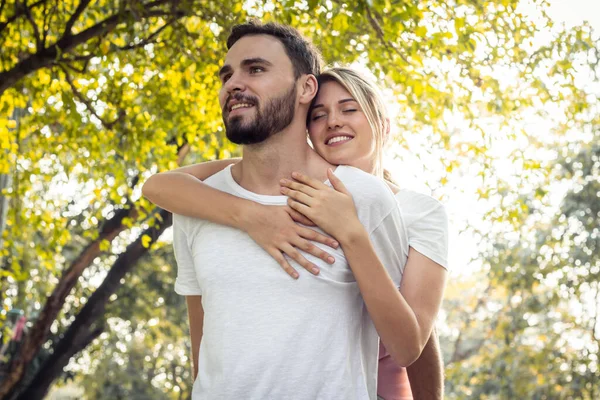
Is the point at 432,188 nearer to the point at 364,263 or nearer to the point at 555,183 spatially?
the point at 364,263

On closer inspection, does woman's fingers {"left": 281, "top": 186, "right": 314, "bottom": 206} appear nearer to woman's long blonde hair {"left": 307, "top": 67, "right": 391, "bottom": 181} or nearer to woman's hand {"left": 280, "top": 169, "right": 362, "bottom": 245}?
woman's hand {"left": 280, "top": 169, "right": 362, "bottom": 245}

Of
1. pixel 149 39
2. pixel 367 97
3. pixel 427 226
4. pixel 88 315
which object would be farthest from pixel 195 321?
pixel 88 315

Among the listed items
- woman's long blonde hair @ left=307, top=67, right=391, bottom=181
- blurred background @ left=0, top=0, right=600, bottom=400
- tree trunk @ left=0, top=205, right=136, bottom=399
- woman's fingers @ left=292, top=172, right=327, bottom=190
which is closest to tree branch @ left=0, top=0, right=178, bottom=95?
blurred background @ left=0, top=0, right=600, bottom=400

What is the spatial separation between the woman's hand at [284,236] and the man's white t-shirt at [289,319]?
31mm

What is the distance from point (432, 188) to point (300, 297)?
622cm

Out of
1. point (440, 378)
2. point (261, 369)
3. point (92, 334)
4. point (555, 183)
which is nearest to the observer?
point (261, 369)

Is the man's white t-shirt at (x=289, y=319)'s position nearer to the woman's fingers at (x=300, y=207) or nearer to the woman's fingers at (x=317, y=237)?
the woman's fingers at (x=317, y=237)

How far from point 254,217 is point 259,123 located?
347mm

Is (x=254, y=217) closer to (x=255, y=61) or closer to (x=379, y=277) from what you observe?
(x=379, y=277)

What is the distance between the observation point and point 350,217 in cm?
248

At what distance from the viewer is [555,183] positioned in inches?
584

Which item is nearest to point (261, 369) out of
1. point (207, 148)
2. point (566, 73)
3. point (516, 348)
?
point (566, 73)

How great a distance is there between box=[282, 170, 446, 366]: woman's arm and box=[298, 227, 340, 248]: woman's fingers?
3cm

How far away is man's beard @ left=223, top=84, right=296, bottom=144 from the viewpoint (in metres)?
2.72
